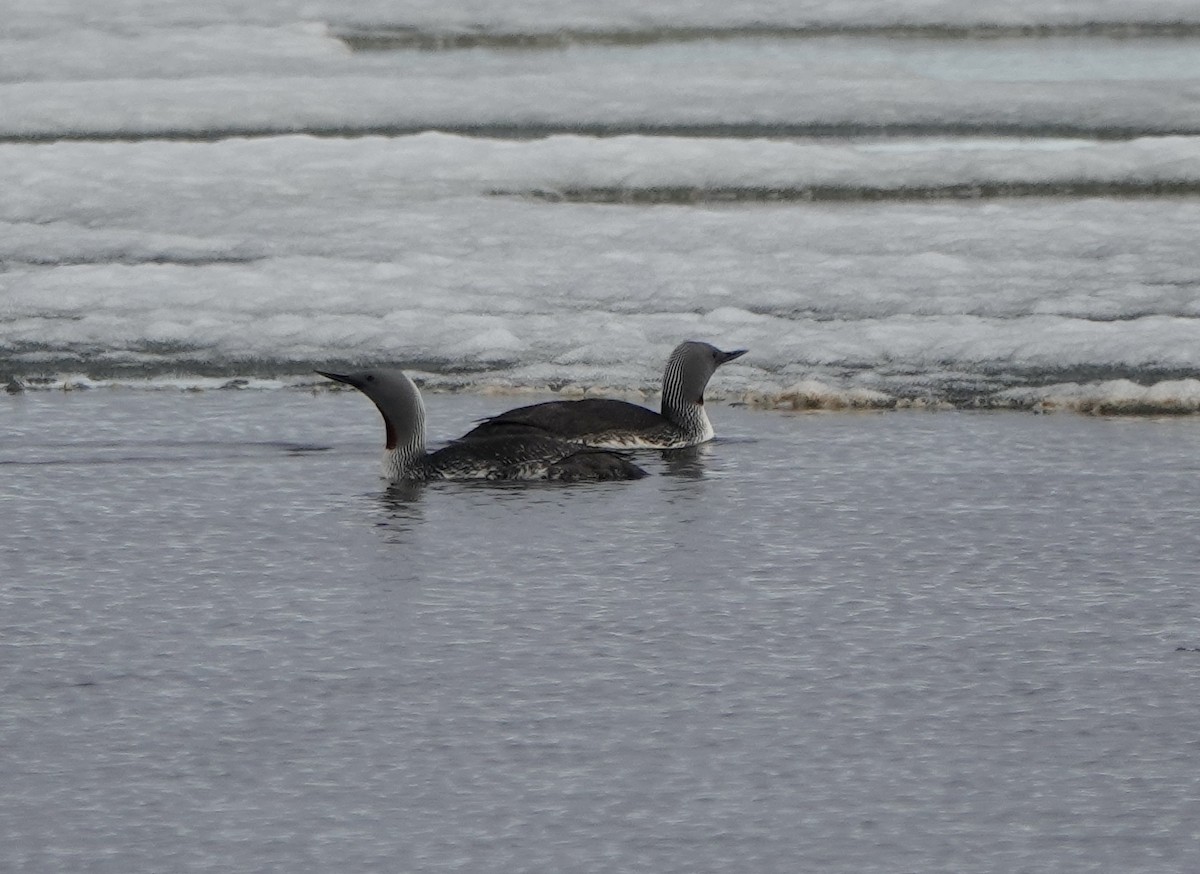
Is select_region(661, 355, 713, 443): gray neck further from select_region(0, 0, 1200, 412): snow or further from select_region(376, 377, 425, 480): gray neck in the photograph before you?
select_region(376, 377, 425, 480): gray neck

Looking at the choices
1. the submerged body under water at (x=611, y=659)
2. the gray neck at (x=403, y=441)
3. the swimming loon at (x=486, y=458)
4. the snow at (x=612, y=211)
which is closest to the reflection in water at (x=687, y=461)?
the submerged body under water at (x=611, y=659)

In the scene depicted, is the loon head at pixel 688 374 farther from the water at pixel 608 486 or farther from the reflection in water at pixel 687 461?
the water at pixel 608 486

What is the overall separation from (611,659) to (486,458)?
9.91 feet

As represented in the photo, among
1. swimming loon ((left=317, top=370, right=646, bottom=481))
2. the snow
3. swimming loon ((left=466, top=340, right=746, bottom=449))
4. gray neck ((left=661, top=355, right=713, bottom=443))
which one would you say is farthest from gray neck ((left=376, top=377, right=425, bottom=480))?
the snow

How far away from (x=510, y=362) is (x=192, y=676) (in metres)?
6.38

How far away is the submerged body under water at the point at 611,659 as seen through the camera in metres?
5.32

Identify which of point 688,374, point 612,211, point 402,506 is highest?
point 612,211

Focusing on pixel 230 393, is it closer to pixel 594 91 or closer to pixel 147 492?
pixel 147 492

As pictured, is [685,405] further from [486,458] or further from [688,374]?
[486,458]

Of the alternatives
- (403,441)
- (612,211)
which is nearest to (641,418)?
(403,441)

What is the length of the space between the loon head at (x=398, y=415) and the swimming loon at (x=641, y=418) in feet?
1.25

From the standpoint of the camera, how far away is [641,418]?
1056cm

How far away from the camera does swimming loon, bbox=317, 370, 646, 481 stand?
9.64 m

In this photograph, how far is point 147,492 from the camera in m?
9.31
